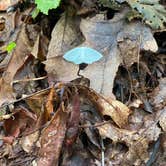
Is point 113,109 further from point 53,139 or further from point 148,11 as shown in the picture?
point 148,11

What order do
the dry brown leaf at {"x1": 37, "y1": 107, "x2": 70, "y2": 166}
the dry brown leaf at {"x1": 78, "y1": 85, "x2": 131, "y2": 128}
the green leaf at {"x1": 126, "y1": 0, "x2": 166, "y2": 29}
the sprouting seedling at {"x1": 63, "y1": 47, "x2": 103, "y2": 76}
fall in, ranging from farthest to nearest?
the green leaf at {"x1": 126, "y1": 0, "x2": 166, "y2": 29}
the sprouting seedling at {"x1": 63, "y1": 47, "x2": 103, "y2": 76}
the dry brown leaf at {"x1": 78, "y1": 85, "x2": 131, "y2": 128}
the dry brown leaf at {"x1": 37, "y1": 107, "x2": 70, "y2": 166}

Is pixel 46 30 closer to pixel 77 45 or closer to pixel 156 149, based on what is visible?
pixel 77 45

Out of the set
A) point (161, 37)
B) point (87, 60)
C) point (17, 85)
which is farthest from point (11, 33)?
point (161, 37)

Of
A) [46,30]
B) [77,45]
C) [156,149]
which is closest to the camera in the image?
[156,149]

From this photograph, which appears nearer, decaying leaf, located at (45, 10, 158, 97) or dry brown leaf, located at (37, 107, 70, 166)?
dry brown leaf, located at (37, 107, 70, 166)

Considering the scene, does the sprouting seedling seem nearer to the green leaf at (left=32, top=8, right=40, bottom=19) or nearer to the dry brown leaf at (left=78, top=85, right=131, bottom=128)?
the dry brown leaf at (left=78, top=85, right=131, bottom=128)

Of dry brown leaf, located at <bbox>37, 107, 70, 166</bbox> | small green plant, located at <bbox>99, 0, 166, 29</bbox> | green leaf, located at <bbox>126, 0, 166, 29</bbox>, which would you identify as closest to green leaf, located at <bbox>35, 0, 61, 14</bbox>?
small green plant, located at <bbox>99, 0, 166, 29</bbox>
